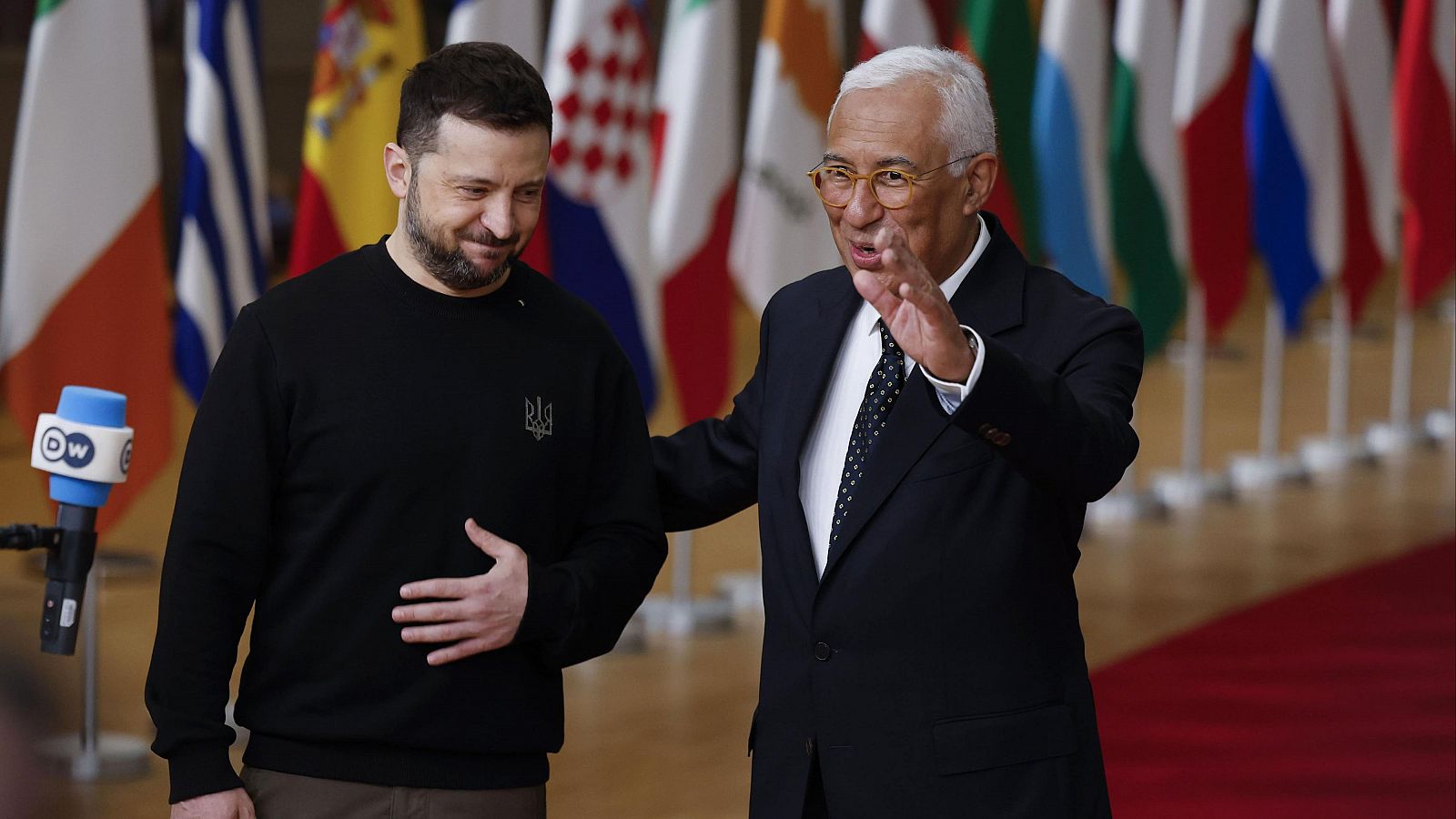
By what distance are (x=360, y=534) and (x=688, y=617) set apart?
15.8ft

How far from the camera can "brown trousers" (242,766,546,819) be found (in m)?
2.46

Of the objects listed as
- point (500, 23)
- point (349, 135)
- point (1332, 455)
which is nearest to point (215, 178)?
point (349, 135)

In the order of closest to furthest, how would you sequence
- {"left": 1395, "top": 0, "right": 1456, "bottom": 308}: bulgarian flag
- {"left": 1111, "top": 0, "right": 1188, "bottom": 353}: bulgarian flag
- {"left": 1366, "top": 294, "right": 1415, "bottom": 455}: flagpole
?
1. {"left": 1111, "top": 0, "right": 1188, "bottom": 353}: bulgarian flag
2. {"left": 1395, "top": 0, "right": 1456, "bottom": 308}: bulgarian flag
3. {"left": 1366, "top": 294, "right": 1415, "bottom": 455}: flagpole

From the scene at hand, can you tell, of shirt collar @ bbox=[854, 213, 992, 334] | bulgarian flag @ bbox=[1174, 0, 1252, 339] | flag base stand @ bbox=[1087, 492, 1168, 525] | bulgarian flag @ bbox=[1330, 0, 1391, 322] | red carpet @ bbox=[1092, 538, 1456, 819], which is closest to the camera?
shirt collar @ bbox=[854, 213, 992, 334]

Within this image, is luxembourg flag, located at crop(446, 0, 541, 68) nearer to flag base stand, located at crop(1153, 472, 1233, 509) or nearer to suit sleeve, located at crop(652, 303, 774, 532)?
suit sleeve, located at crop(652, 303, 774, 532)

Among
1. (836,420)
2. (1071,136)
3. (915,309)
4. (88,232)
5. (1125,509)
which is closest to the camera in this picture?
(915,309)

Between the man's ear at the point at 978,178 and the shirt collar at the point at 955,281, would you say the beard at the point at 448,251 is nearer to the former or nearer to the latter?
the shirt collar at the point at 955,281

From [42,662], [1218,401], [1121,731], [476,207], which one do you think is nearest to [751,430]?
[476,207]

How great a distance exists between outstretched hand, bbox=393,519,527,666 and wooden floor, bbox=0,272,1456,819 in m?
1.31

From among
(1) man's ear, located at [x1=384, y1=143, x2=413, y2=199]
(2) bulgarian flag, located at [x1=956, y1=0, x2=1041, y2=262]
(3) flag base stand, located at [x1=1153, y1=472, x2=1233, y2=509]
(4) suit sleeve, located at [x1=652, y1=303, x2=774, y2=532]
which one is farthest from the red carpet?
(1) man's ear, located at [x1=384, y1=143, x2=413, y2=199]

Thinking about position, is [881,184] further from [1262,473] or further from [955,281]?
[1262,473]

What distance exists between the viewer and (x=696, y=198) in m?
7.21

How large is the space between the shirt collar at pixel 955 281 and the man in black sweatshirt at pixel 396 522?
1.57ft

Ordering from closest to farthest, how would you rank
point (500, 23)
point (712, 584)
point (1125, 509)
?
1. point (500, 23)
2. point (712, 584)
3. point (1125, 509)
